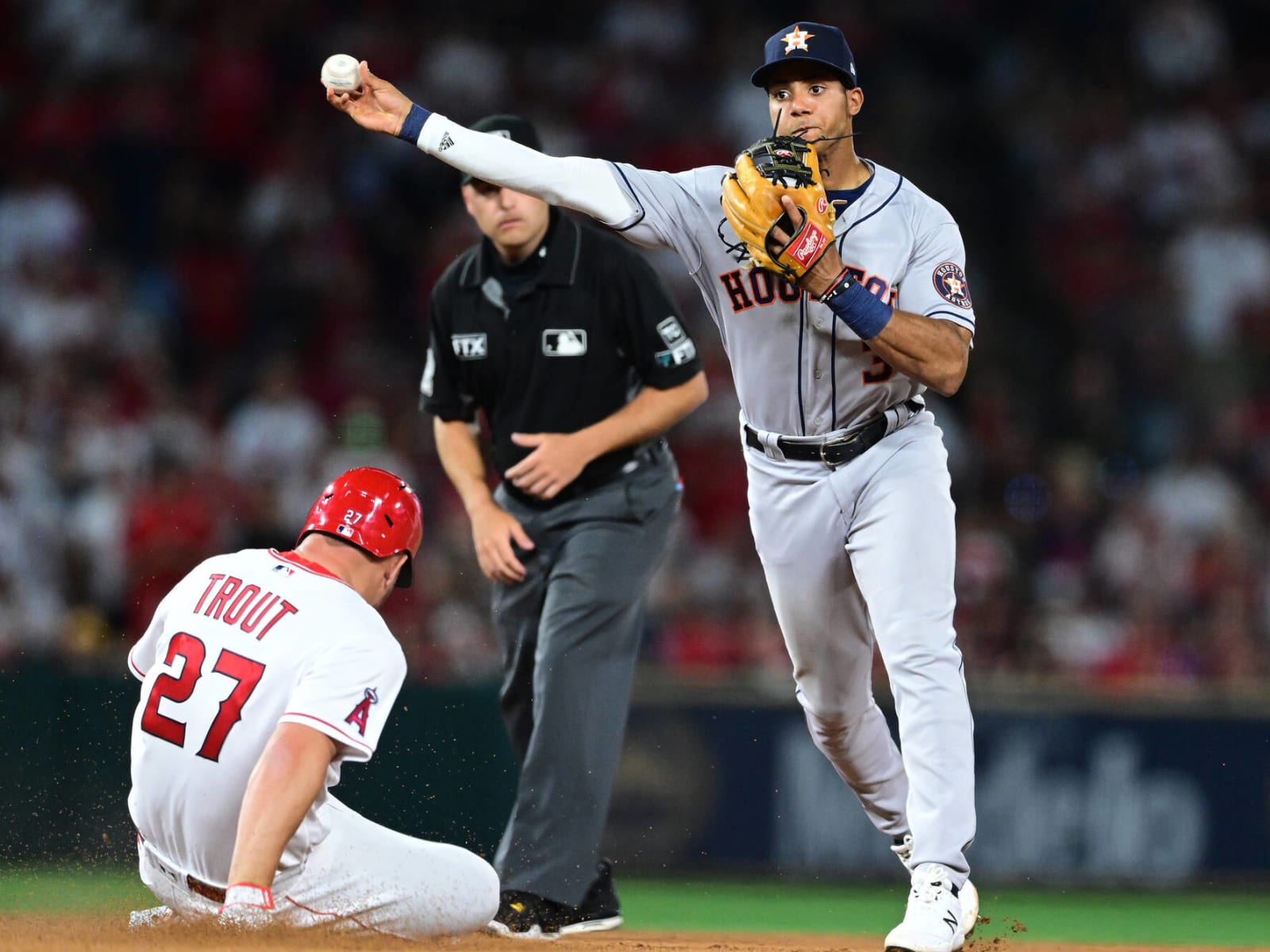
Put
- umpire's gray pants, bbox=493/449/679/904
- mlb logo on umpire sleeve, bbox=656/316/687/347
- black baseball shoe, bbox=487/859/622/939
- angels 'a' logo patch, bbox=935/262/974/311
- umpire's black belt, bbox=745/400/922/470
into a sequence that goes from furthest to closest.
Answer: mlb logo on umpire sleeve, bbox=656/316/687/347 → umpire's gray pants, bbox=493/449/679/904 → black baseball shoe, bbox=487/859/622/939 → umpire's black belt, bbox=745/400/922/470 → angels 'a' logo patch, bbox=935/262/974/311

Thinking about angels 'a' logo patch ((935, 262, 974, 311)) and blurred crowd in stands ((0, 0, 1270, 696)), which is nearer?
angels 'a' logo patch ((935, 262, 974, 311))

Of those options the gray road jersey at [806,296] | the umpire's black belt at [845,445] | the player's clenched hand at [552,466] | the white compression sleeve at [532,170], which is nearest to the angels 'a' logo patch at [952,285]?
the gray road jersey at [806,296]

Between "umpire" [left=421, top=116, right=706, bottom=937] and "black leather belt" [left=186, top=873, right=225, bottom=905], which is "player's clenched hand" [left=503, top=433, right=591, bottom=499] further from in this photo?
"black leather belt" [left=186, top=873, right=225, bottom=905]

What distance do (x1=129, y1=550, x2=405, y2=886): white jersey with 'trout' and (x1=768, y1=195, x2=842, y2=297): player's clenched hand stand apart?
137 centimetres

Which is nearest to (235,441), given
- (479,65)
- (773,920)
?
(479,65)

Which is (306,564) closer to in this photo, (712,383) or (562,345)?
(562,345)

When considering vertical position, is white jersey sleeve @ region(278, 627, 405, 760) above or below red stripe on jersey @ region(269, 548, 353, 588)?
below

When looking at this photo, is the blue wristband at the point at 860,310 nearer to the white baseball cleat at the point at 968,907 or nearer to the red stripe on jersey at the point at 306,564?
the red stripe on jersey at the point at 306,564

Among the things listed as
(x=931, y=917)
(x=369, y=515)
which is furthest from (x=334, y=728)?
(x=931, y=917)

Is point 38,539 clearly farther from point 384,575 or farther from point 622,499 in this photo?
point 384,575

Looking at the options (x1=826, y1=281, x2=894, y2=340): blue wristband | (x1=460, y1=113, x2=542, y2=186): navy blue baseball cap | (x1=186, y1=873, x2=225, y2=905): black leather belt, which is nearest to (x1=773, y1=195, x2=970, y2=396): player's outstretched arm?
(x1=826, y1=281, x2=894, y2=340): blue wristband

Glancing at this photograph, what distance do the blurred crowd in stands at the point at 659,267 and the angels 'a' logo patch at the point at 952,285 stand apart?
4.15m

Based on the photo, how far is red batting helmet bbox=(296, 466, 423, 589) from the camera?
14.0 feet

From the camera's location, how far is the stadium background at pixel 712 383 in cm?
838
